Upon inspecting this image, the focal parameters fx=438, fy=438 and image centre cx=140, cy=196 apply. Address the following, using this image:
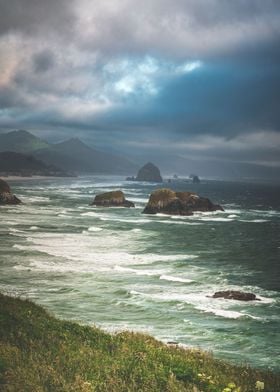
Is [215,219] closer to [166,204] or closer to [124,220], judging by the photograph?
[166,204]

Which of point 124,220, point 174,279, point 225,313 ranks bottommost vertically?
point 225,313

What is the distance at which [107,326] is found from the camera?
85.6 feet

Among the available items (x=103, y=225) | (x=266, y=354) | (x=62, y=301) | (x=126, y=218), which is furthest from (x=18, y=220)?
(x=266, y=354)

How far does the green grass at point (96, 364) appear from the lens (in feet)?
38.4

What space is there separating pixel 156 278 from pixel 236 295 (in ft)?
26.2

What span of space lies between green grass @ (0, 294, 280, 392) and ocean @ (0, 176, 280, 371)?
7985 mm

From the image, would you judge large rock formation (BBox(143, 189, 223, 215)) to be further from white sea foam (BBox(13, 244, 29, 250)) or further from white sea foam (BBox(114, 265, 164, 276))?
white sea foam (BBox(114, 265, 164, 276))

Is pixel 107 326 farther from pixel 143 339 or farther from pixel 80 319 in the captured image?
pixel 143 339

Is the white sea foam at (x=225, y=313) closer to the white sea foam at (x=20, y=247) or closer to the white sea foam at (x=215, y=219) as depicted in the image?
the white sea foam at (x=20, y=247)

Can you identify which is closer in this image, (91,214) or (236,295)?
(236,295)

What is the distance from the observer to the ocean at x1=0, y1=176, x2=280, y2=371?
26.1 meters

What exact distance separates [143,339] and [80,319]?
11237mm

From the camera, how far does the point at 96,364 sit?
515 inches

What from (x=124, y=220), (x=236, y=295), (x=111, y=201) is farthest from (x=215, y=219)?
(x=236, y=295)
